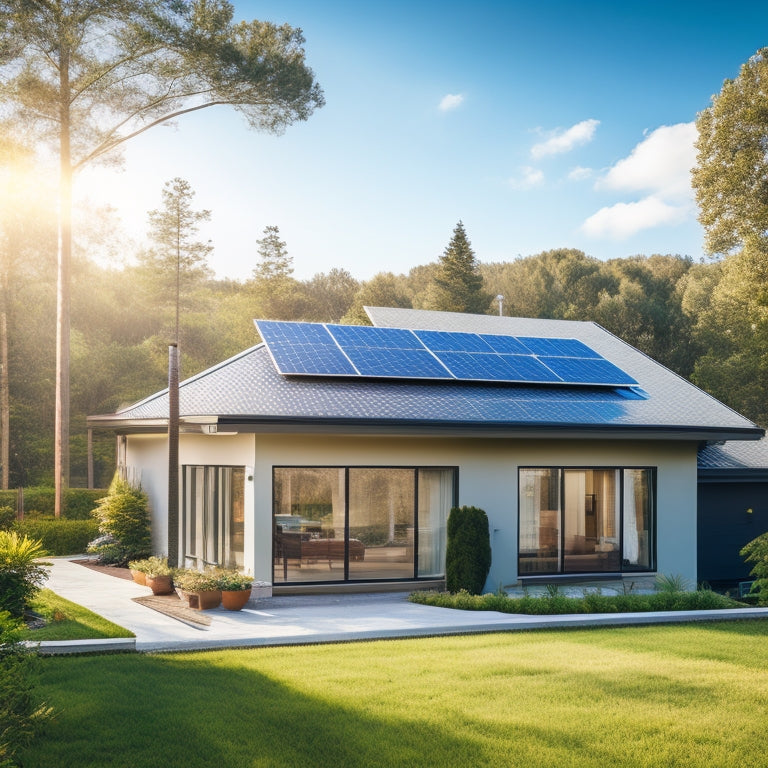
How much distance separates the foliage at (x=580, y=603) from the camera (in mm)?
13273

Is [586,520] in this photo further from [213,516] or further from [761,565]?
[213,516]

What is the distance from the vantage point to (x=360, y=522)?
49.3 feet

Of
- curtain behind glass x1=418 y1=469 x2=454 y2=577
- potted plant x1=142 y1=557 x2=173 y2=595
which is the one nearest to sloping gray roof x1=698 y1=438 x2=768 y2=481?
curtain behind glass x1=418 y1=469 x2=454 y2=577

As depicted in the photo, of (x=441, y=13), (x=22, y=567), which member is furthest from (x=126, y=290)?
(x=22, y=567)

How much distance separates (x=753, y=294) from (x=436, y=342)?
17515mm

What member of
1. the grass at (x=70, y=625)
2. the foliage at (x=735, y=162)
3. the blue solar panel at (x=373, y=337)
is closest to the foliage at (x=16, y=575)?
the grass at (x=70, y=625)

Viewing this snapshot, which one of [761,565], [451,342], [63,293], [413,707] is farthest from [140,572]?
[63,293]

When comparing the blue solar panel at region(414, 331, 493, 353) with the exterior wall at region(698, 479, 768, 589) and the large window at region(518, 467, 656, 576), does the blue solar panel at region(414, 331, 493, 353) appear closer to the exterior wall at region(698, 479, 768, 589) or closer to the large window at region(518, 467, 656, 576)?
the large window at region(518, 467, 656, 576)

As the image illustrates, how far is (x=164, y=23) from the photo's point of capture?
2531 cm

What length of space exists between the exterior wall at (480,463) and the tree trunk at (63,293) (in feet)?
21.5

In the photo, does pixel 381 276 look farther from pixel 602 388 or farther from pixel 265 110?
pixel 602 388

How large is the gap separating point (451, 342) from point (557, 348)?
292 cm

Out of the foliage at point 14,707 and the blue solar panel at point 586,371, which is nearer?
the foliage at point 14,707

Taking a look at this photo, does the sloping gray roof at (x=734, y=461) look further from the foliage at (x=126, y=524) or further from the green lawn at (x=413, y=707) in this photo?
the foliage at (x=126, y=524)
